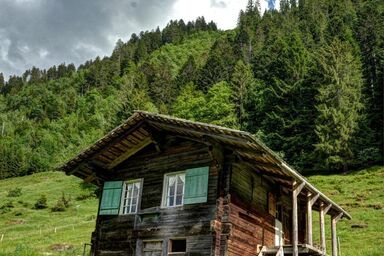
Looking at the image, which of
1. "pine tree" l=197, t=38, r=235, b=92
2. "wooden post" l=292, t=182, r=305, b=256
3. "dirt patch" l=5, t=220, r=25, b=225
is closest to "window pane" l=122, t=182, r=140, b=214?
"wooden post" l=292, t=182, r=305, b=256

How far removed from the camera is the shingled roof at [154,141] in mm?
17953

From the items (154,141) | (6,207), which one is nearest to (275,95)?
(6,207)

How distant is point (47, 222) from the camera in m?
59.5

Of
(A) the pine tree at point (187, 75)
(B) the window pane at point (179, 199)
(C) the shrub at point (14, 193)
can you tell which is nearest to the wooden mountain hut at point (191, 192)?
(B) the window pane at point (179, 199)

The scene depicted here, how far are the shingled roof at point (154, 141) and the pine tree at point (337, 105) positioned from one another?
39.7 meters

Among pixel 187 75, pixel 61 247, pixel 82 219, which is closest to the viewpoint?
pixel 61 247

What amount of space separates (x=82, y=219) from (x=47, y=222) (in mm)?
5753

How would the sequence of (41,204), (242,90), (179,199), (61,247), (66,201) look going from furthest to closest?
(242,90), (41,204), (66,201), (61,247), (179,199)

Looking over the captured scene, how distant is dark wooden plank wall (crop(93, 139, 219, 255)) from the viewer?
19.2m

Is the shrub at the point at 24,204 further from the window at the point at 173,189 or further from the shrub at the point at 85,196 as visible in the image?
the window at the point at 173,189

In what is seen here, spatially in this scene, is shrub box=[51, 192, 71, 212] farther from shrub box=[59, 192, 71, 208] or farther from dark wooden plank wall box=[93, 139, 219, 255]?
dark wooden plank wall box=[93, 139, 219, 255]

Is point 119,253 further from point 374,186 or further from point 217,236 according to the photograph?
point 374,186

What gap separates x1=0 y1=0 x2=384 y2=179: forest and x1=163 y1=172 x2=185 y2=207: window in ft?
21.6

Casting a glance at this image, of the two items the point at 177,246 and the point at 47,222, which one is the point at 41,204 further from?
the point at 177,246
